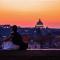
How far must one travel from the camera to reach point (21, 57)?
2971 mm

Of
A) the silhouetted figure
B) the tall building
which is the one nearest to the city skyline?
the tall building

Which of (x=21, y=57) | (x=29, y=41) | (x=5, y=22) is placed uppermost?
(x=5, y=22)

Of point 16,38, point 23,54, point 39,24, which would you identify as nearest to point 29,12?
point 39,24

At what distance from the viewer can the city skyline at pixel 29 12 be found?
3.66 meters

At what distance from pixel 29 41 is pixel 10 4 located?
774 mm

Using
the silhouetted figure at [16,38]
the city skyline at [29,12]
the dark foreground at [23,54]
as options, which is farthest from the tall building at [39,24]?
the dark foreground at [23,54]

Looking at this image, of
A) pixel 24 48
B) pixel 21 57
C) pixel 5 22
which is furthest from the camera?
pixel 5 22

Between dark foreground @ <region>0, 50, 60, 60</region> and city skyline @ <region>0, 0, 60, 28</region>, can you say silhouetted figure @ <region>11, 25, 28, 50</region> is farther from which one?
dark foreground @ <region>0, 50, 60, 60</region>

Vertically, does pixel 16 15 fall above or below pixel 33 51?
above

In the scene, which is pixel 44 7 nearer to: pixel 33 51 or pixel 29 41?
pixel 29 41

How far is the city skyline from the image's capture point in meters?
3.66

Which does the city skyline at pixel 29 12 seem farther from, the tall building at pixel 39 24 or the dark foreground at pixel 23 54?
the dark foreground at pixel 23 54

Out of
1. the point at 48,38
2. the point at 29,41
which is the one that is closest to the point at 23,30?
the point at 29,41

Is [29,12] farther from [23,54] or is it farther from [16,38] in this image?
[23,54]
